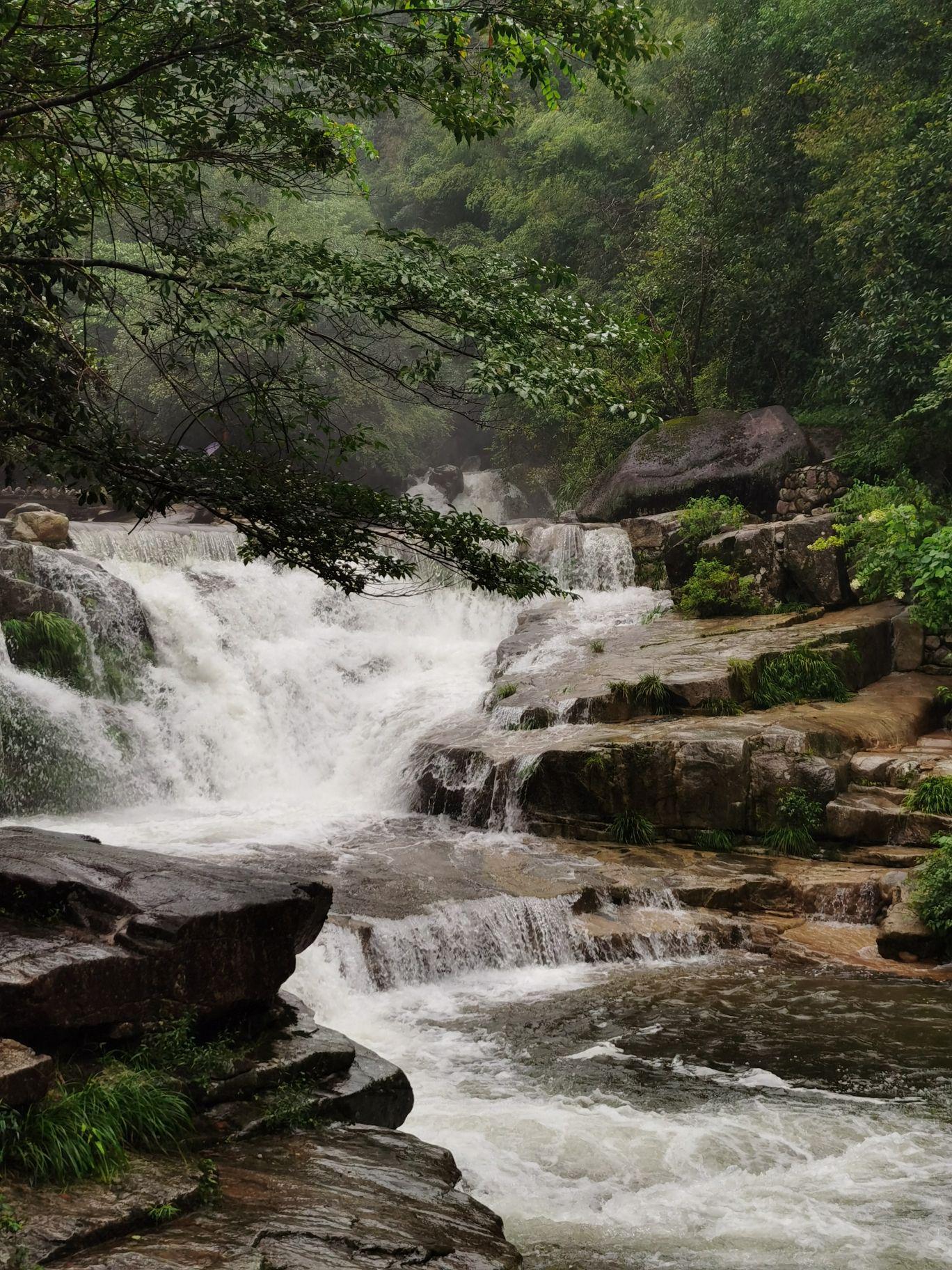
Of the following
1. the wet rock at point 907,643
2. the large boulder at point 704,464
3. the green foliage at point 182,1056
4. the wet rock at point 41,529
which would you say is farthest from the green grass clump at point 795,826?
the wet rock at point 41,529

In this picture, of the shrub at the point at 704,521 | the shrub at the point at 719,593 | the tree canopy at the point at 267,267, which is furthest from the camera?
the shrub at the point at 704,521

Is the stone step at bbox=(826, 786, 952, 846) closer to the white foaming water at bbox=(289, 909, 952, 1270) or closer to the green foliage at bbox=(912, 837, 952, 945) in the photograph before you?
the green foliage at bbox=(912, 837, 952, 945)

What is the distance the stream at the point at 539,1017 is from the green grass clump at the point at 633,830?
85 centimetres

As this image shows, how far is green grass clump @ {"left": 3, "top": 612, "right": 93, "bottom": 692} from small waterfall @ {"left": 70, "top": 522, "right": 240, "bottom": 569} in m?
3.35

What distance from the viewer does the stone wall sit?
17.4 m

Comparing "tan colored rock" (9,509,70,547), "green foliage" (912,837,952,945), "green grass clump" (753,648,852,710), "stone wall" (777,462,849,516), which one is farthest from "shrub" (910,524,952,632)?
"tan colored rock" (9,509,70,547)

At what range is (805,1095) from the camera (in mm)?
6148

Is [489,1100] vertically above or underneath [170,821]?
underneath

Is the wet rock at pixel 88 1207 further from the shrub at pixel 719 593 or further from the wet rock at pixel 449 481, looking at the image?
the wet rock at pixel 449 481

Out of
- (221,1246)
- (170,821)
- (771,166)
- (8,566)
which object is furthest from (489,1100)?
(771,166)

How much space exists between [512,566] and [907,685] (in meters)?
9.23

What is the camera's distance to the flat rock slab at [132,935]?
429 centimetres

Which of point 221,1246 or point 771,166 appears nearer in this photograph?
point 221,1246

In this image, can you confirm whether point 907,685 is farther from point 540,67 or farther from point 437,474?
point 437,474
